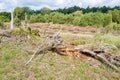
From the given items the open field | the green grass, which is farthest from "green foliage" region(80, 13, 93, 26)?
the green grass

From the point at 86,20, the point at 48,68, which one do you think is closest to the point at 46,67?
the point at 48,68

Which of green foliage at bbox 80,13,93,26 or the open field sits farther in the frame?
green foliage at bbox 80,13,93,26

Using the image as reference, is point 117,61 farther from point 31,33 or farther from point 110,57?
point 31,33

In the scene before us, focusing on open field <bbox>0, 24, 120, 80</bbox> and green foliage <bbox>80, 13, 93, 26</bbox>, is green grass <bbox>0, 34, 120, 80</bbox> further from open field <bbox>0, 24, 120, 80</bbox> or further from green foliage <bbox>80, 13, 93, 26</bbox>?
green foliage <bbox>80, 13, 93, 26</bbox>

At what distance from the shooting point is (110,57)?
17.0 ft

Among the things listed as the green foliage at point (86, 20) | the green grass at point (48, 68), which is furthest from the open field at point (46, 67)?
the green foliage at point (86, 20)

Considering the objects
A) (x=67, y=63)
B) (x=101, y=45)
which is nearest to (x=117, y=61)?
(x=101, y=45)

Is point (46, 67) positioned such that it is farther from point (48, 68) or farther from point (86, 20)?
point (86, 20)

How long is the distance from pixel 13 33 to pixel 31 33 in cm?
49

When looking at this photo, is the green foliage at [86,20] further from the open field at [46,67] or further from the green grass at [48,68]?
the green grass at [48,68]

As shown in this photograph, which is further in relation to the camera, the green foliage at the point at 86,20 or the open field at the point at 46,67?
the green foliage at the point at 86,20

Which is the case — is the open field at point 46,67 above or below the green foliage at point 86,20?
above

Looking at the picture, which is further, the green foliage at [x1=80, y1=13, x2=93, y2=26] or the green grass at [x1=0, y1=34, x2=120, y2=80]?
the green foliage at [x1=80, y1=13, x2=93, y2=26]

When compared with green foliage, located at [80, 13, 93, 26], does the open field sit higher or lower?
higher
